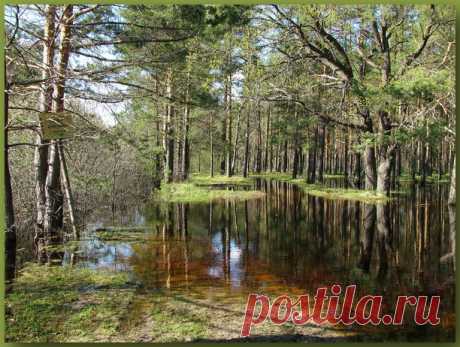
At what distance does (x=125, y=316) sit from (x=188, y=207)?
950 cm

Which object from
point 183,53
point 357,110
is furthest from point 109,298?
point 357,110

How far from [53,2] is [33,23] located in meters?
1.28

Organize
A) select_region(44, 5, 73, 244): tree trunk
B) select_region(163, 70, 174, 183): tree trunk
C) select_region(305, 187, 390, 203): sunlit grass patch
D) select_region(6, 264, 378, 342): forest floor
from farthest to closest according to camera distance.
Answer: select_region(163, 70, 174, 183): tree trunk
select_region(305, 187, 390, 203): sunlit grass patch
select_region(44, 5, 73, 244): tree trunk
select_region(6, 264, 378, 342): forest floor

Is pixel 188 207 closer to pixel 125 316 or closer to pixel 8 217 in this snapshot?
pixel 8 217

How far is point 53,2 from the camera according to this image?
20.2 ft

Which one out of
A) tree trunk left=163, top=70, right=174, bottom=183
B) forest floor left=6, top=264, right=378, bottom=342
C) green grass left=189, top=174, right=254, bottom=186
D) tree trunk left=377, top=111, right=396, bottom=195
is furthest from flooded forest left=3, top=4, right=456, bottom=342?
green grass left=189, top=174, right=254, bottom=186

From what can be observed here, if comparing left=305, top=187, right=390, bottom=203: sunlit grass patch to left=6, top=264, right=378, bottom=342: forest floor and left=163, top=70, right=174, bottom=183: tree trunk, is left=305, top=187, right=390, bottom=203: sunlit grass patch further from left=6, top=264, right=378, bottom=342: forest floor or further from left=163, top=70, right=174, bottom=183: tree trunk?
left=6, top=264, right=378, bottom=342: forest floor

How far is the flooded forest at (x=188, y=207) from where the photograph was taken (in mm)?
5516

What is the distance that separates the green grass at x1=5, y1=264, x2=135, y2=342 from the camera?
16.5 ft

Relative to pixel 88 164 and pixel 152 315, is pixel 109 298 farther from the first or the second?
pixel 88 164

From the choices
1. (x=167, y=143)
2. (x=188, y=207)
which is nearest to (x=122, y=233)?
(x=188, y=207)

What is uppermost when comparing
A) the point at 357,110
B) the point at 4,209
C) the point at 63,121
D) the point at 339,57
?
the point at 339,57

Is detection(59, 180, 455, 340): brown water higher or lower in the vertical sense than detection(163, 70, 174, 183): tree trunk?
lower

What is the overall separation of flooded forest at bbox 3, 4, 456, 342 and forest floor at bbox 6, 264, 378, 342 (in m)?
0.02
